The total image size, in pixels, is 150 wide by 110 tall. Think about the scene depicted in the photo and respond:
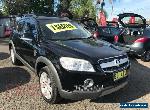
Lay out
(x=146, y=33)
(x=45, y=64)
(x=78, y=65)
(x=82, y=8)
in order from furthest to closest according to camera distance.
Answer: (x=82, y=8)
(x=146, y=33)
(x=45, y=64)
(x=78, y=65)

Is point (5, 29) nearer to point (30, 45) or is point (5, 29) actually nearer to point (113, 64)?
point (30, 45)

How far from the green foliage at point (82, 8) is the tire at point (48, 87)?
45.6m

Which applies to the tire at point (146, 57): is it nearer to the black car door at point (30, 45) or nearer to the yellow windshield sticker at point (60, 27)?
the yellow windshield sticker at point (60, 27)

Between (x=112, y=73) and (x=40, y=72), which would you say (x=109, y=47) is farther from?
(x=40, y=72)

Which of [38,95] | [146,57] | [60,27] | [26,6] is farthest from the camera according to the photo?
[26,6]

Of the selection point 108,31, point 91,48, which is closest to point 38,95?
point 91,48

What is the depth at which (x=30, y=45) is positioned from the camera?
5988 millimetres

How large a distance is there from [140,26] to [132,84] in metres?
4.50

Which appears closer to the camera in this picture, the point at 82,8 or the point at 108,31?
the point at 108,31

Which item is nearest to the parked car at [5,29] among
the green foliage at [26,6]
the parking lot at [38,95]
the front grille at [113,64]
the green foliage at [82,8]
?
the parking lot at [38,95]

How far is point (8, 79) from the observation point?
22.7ft

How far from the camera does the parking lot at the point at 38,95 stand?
5.10 metres

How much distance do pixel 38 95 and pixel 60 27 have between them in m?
1.67

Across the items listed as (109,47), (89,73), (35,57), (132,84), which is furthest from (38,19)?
(132,84)
